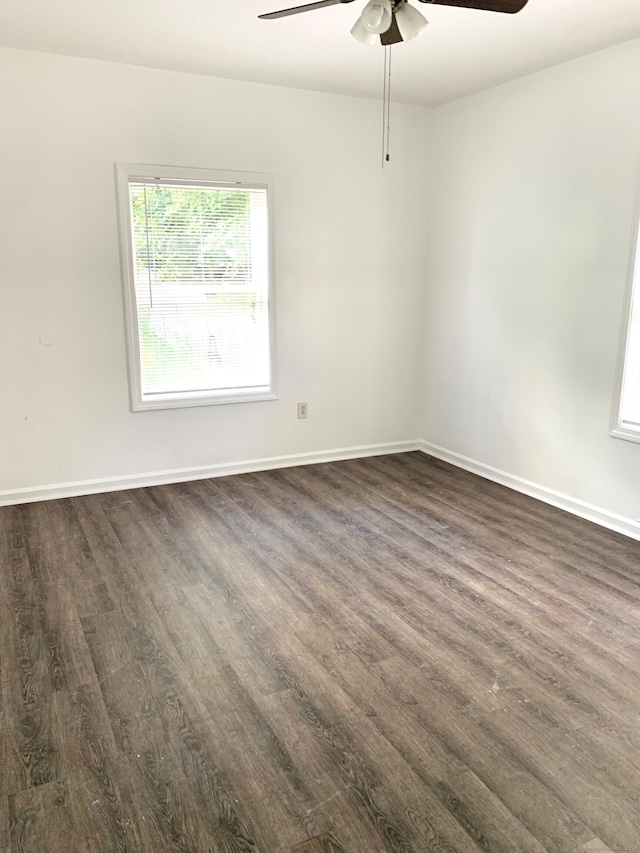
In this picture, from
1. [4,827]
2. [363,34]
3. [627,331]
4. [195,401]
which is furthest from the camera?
[195,401]

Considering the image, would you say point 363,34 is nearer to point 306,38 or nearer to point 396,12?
point 396,12

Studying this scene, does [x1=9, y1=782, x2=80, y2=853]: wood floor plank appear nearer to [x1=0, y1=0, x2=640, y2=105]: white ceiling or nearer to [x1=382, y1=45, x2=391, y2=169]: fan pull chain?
[x1=0, y1=0, x2=640, y2=105]: white ceiling

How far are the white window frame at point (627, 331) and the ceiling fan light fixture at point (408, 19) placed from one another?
1.68 metres

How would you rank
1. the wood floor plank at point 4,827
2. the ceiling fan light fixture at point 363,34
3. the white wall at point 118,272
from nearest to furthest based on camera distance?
the wood floor plank at point 4,827 < the ceiling fan light fixture at point 363,34 < the white wall at point 118,272

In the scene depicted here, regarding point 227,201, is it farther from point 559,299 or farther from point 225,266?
point 559,299

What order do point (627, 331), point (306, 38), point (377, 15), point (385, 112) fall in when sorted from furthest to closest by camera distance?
point (385, 112) → point (627, 331) → point (306, 38) → point (377, 15)

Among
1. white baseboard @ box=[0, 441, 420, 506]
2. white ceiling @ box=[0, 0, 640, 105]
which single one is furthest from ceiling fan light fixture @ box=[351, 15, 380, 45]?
white baseboard @ box=[0, 441, 420, 506]

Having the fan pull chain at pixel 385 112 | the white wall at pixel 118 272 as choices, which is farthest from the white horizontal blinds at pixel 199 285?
the fan pull chain at pixel 385 112

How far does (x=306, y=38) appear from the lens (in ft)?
11.0

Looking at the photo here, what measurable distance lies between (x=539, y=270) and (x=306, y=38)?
193cm

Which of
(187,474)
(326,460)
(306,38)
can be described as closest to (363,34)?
(306,38)

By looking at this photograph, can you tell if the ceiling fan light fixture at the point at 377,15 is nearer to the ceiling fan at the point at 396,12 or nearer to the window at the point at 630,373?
the ceiling fan at the point at 396,12

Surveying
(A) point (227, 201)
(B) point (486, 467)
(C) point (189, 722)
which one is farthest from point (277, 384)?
(C) point (189, 722)

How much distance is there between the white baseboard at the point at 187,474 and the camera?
13.4 ft
